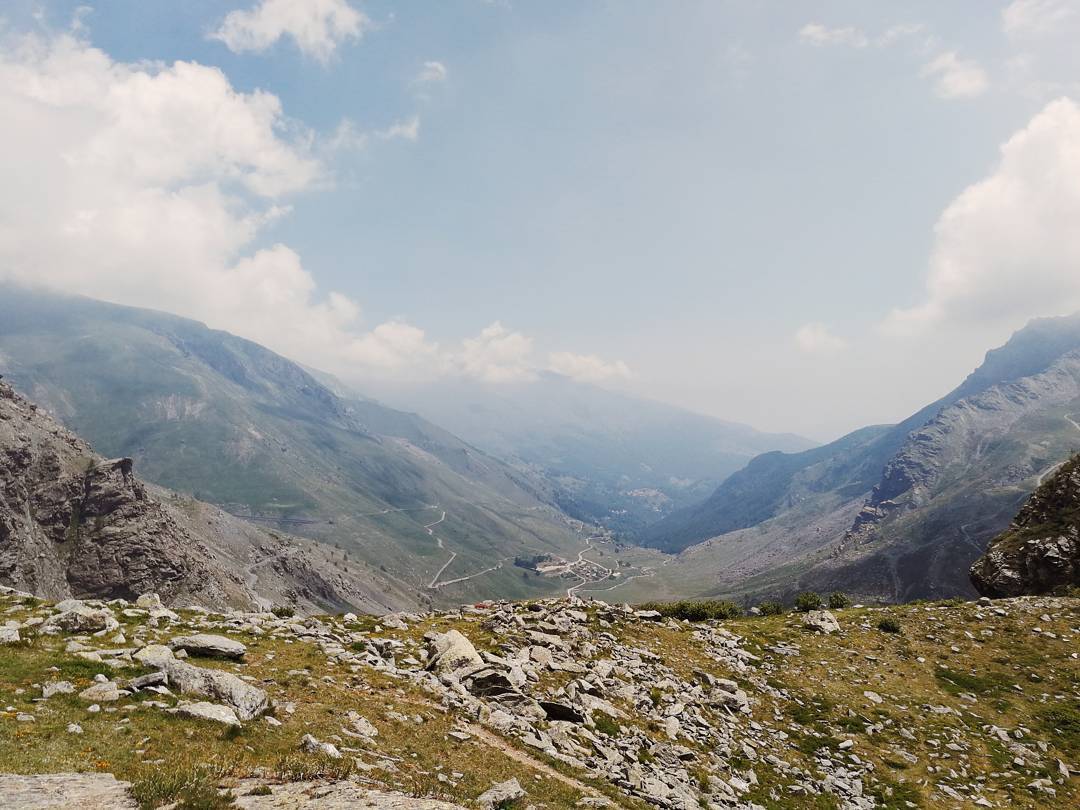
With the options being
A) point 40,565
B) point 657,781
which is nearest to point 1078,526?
point 657,781

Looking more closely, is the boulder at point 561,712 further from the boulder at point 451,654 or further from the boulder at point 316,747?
the boulder at point 316,747

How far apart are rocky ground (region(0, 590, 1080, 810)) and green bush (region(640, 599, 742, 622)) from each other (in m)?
6.61

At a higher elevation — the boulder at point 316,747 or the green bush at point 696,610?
the boulder at point 316,747

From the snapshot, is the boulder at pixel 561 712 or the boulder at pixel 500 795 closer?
the boulder at pixel 500 795

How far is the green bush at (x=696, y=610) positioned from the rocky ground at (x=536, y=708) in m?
6.61

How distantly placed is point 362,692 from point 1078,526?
3153 inches

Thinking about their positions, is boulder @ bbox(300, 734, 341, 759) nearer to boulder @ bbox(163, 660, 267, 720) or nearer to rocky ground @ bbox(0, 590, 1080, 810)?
rocky ground @ bbox(0, 590, 1080, 810)

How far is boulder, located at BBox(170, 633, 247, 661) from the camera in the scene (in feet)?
88.4

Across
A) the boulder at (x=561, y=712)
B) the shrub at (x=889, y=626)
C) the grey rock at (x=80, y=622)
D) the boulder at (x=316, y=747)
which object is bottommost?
the boulder at (x=561, y=712)

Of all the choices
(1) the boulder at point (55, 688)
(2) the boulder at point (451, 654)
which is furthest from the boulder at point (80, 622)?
(2) the boulder at point (451, 654)

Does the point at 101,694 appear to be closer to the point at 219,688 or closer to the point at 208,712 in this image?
the point at 219,688

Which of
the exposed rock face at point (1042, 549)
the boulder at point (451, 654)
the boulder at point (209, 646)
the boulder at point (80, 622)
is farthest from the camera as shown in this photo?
the exposed rock face at point (1042, 549)

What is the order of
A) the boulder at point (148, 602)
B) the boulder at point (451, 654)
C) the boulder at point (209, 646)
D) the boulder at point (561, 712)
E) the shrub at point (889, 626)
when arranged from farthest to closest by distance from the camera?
the shrub at point (889, 626) < the boulder at point (148, 602) < the boulder at point (451, 654) < the boulder at point (561, 712) < the boulder at point (209, 646)

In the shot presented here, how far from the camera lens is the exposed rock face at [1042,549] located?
5969cm
